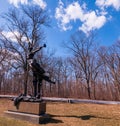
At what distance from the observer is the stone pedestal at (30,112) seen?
7.91 meters

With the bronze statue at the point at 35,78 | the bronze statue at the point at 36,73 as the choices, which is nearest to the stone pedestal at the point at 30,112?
the bronze statue at the point at 35,78

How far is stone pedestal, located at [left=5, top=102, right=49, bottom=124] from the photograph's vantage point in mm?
7912

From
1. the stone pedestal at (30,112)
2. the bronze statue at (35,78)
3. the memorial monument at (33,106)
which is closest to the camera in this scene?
the stone pedestal at (30,112)

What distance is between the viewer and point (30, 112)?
Answer: 27.2ft

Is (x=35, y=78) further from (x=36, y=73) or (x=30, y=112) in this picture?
(x=30, y=112)

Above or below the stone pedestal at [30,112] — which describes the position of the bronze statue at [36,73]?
above

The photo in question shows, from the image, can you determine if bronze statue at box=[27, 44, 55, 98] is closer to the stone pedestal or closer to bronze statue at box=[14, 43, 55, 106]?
bronze statue at box=[14, 43, 55, 106]

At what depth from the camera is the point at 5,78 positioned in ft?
104

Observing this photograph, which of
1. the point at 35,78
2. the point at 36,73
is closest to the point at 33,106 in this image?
the point at 35,78

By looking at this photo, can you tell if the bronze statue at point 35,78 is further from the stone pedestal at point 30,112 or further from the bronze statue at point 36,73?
the stone pedestal at point 30,112

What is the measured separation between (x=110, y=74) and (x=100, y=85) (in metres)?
2.28

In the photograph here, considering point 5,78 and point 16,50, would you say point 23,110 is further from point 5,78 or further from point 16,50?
point 5,78

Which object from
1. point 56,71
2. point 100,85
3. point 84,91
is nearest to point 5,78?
point 56,71

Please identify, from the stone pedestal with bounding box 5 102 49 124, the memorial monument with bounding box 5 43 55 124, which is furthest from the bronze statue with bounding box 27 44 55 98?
the stone pedestal with bounding box 5 102 49 124
